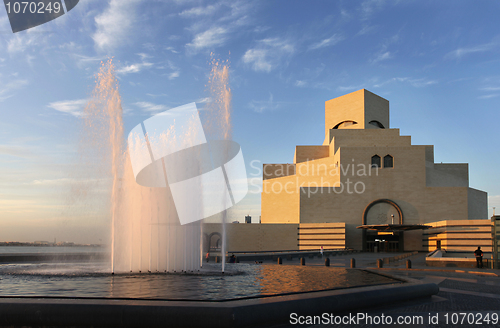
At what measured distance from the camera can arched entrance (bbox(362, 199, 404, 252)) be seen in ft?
173

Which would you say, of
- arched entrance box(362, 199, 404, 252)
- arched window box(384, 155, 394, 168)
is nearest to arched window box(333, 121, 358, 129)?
arched window box(384, 155, 394, 168)

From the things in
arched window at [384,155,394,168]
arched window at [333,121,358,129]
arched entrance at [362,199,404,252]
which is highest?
arched window at [333,121,358,129]

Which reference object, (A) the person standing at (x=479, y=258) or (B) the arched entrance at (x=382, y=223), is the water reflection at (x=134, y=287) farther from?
(B) the arched entrance at (x=382, y=223)

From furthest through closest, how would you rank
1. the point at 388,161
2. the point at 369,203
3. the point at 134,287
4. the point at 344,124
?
the point at 344,124 → the point at 388,161 → the point at 369,203 → the point at 134,287

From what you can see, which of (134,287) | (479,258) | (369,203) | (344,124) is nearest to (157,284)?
(134,287)

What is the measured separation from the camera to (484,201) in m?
56.7

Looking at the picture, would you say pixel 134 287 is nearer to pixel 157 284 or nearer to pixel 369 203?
pixel 157 284

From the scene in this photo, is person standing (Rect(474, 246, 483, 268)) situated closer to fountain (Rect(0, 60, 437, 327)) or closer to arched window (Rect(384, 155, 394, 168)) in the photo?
fountain (Rect(0, 60, 437, 327))

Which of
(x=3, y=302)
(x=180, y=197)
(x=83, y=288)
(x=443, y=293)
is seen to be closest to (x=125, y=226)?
(x=180, y=197)

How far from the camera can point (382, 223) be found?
173 feet

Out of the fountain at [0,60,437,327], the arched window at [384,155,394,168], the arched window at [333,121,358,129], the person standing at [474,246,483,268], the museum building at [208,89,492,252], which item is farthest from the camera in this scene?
the arched window at [333,121,358,129]

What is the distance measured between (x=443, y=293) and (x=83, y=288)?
33.5ft

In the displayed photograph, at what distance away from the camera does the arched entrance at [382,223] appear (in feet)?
173

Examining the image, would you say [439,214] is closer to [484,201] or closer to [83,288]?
[484,201]
